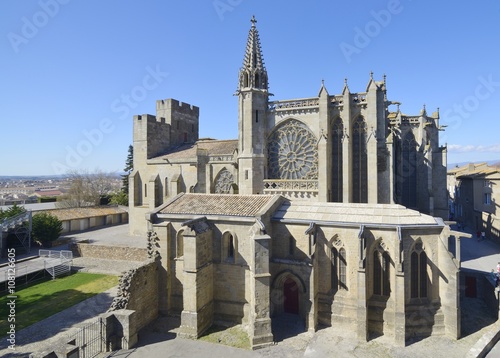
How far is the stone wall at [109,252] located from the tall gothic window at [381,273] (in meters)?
18.5

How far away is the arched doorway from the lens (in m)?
17.1

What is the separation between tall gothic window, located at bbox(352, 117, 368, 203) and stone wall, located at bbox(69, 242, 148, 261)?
18177mm

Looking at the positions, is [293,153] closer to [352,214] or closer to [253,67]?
[253,67]

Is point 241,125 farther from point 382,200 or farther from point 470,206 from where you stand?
point 470,206

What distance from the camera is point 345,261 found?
617 inches

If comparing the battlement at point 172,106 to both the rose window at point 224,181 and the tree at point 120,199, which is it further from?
the tree at point 120,199

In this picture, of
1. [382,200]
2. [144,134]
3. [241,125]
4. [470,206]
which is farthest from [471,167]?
[144,134]

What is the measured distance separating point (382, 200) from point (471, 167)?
28.0m

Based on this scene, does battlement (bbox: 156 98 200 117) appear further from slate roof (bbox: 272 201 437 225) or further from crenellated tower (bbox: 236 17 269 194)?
slate roof (bbox: 272 201 437 225)

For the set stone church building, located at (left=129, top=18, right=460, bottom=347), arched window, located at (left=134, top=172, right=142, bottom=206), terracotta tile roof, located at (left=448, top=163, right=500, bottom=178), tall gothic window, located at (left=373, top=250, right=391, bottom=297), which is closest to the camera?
stone church building, located at (left=129, top=18, right=460, bottom=347)

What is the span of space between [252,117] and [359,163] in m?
9.23

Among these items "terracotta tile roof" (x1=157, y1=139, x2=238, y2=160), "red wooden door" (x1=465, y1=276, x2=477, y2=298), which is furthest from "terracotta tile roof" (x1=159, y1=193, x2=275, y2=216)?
"red wooden door" (x1=465, y1=276, x2=477, y2=298)

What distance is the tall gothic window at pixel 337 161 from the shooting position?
2383cm

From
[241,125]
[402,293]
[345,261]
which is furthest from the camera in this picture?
[241,125]
